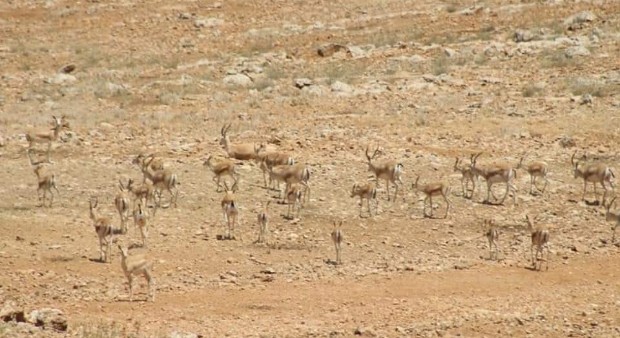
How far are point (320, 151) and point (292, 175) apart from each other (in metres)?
3.99

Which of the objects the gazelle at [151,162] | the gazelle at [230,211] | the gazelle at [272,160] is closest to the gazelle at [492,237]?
the gazelle at [230,211]

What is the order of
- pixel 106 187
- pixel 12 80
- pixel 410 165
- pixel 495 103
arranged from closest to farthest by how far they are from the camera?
pixel 106 187, pixel 410 165, pixel 495 103, pixel 12 80

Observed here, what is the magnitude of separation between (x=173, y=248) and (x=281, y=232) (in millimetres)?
2101

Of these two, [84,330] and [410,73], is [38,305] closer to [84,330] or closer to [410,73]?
[84,330]

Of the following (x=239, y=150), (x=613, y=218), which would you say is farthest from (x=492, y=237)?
(x=239, y=150)

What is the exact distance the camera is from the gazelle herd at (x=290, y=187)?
1797 centimetres

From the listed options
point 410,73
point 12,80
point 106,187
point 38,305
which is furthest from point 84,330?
point 12,80

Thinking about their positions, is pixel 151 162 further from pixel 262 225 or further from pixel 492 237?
pixel 492 237

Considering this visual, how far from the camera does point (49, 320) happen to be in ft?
44.8

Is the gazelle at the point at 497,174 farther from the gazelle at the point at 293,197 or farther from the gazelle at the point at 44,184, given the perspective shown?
the gazelle at the point at 44,184

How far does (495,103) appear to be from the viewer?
1181 inches

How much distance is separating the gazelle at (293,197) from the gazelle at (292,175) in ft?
1.03

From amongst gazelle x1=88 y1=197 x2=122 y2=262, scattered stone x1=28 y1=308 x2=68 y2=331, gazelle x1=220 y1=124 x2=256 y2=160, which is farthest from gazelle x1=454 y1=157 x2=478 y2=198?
scattered stone x1=28 y1=308 x2=68 y2=331

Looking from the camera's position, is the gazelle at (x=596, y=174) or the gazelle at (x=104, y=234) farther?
the gazelle at (x=596, y=174)
